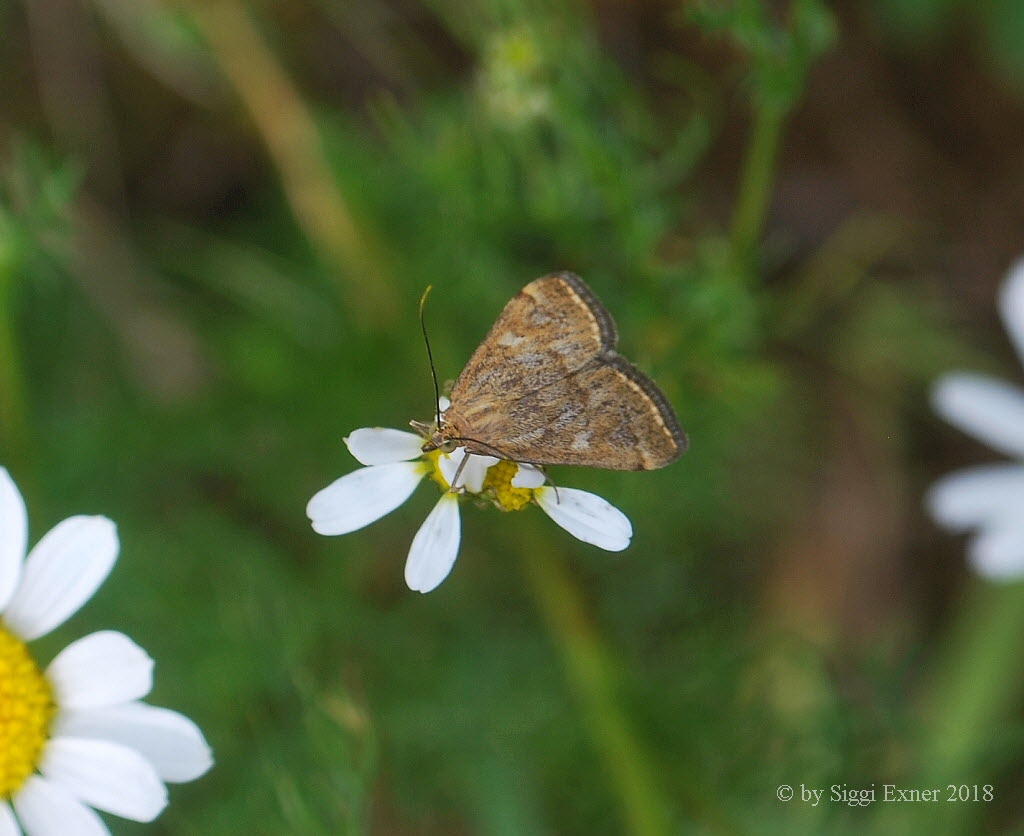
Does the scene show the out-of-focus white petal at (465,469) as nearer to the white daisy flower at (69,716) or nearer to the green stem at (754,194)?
the white daisy flower at (69,716)

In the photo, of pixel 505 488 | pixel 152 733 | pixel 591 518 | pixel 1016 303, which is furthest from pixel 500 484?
pixel 1016 303

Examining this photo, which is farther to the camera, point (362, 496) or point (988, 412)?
point (988, 412)

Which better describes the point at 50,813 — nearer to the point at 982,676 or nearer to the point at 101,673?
the point at 101,673

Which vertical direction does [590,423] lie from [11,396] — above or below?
below

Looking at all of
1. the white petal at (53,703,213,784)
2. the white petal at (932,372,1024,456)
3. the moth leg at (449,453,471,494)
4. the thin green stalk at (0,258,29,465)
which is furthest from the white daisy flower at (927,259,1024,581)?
the thin green stalk at (0,258,29,465)

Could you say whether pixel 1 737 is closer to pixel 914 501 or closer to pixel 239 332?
pixel 239 332

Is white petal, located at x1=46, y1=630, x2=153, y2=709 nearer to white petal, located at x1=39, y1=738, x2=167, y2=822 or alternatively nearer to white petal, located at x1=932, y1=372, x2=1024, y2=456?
white petal, located at x1=39, y1=738, x2=167, y2=822

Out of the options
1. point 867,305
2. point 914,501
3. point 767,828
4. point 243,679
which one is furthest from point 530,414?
point 914,501
